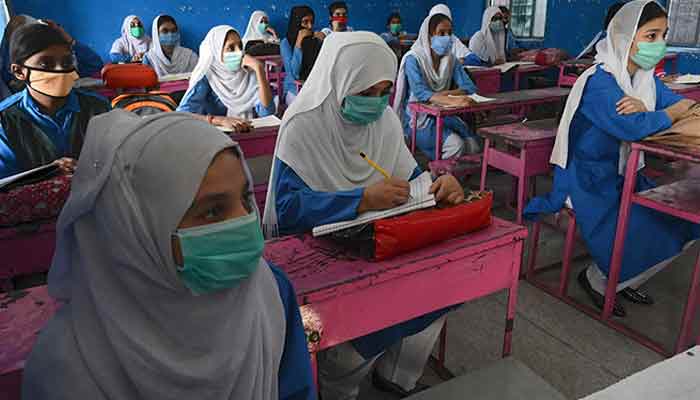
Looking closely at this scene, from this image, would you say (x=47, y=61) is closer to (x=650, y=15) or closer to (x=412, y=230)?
(x=412, y=230)

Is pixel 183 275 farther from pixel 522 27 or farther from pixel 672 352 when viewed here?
pixel 522 27

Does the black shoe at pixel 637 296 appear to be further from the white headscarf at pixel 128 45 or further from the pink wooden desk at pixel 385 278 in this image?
the white headscarf at pixel 128 45

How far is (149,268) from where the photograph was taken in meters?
0.85

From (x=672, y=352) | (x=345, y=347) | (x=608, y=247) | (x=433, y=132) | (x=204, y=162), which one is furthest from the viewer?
(x=433, y=132)

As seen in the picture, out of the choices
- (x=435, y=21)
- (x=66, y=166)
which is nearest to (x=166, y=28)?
(x=435, y=21)

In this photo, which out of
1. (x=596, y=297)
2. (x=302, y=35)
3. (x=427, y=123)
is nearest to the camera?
(x=596, y=297)

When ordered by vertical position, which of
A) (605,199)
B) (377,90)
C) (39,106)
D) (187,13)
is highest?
(187,13)

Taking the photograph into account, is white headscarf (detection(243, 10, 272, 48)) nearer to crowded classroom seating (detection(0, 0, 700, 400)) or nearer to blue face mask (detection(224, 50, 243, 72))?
crowded classroom seating (detection(0, 0, 700, 400))

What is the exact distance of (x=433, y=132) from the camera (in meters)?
3.82

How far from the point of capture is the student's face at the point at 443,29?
13.8 ft

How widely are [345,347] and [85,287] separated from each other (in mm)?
978

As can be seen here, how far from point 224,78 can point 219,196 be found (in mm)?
2877

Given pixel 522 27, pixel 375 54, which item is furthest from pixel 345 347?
pixel 522 27

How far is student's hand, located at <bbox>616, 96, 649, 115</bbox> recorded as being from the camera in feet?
7.27
